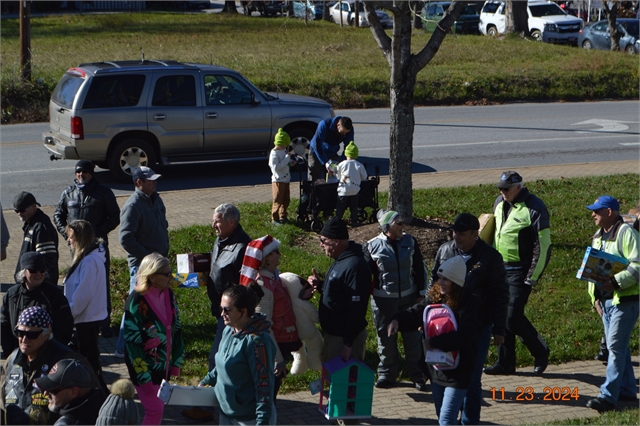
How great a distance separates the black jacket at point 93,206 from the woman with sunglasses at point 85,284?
1723 mm

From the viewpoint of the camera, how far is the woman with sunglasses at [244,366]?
17.3ft

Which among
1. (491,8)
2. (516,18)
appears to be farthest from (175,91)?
(491,8)

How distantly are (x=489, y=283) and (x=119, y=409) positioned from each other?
3.51 meters

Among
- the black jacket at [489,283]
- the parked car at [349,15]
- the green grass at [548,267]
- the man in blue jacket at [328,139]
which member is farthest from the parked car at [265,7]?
the black jacket at [489,283]

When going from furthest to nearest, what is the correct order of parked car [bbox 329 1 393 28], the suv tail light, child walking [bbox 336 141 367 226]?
parked car [bbox 329 1 393 28] < the suv tail light < child walking [bbox 336 141 367 226]

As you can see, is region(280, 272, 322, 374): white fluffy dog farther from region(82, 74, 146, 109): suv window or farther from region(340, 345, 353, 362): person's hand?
region(82, 74, 146, 109): suv window

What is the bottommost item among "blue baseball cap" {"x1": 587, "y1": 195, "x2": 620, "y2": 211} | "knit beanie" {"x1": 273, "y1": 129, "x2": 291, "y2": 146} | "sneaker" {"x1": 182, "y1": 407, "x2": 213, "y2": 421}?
"sneaker" {"x1": 182, "y1": 407, "x2": 213, "y2": 421}

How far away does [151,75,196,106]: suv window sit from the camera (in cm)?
1606

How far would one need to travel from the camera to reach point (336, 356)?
7090 mm

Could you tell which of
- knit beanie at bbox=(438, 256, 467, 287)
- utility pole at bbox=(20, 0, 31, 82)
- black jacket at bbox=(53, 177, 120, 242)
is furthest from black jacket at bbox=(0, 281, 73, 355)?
utility pole at bbox=(20, 0, 31, 82)

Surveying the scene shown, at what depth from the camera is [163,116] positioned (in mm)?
16000

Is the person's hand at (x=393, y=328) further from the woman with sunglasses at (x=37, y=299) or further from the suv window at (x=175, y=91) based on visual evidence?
the suv window at (x=175, y=91)

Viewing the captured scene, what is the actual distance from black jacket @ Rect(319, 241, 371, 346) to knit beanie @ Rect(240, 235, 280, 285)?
1.99 feet

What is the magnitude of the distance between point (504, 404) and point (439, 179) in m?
9.27
